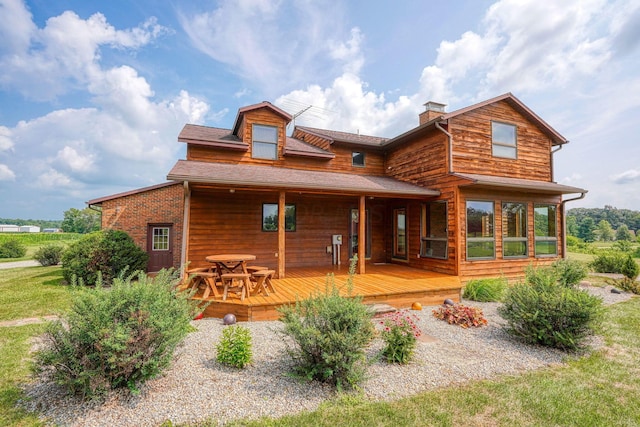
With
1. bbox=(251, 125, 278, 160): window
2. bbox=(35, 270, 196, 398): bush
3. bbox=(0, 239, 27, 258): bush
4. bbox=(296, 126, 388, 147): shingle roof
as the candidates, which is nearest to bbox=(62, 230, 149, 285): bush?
bbox=(251, 125, 278, 160): window

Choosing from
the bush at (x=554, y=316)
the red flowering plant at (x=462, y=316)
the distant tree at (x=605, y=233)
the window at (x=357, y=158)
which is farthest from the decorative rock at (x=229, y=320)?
the distant tree at (x=605, y=233)

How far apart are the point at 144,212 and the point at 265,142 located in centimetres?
612

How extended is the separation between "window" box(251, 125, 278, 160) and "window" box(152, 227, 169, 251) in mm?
5455

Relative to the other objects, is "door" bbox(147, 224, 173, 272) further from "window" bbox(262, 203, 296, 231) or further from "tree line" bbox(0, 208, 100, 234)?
"tree line" bbox(0, 208, 100, 234)

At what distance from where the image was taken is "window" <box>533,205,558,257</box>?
32.8 feet

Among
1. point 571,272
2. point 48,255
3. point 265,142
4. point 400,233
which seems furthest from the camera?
point 48,255

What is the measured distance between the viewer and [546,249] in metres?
10.2

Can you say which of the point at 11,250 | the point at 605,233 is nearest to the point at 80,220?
the point at 11,250

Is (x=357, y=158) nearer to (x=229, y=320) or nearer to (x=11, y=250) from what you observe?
(x=229, y=320)

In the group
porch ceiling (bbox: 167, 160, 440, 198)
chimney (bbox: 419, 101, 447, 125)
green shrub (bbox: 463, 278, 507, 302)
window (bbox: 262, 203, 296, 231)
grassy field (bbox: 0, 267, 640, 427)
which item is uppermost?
chimney (bbox: 419, 101, 447, 125)

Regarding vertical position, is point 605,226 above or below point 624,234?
above

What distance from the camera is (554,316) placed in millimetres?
4402

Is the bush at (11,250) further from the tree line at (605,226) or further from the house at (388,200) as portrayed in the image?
the tree line at (605,226)

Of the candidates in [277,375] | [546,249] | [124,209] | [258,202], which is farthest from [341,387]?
[124,209]
